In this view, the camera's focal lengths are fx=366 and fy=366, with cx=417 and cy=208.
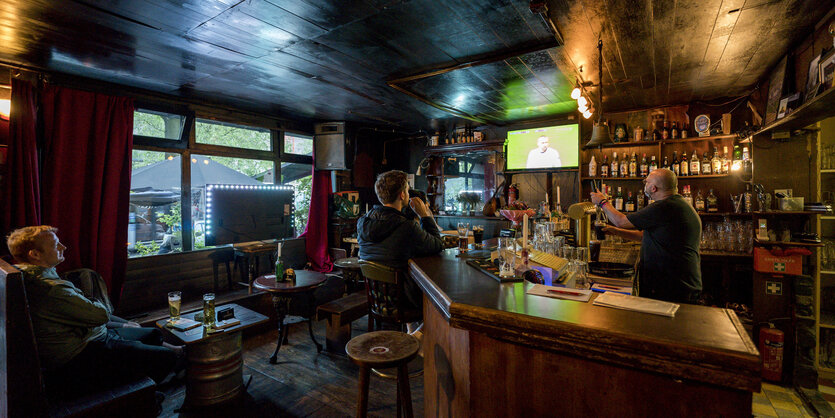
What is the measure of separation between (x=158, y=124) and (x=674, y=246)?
5.46 meters

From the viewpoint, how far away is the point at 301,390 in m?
2.98

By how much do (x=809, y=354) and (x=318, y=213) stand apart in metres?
5.88

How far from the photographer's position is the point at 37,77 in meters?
3.44

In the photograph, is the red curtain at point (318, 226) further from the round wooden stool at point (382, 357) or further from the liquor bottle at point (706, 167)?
the liquor bottle at point (706, 167)

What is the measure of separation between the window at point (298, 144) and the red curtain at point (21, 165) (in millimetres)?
2844

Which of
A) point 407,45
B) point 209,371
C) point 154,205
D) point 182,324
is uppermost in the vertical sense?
point 407,45

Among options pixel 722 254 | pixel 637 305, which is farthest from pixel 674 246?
pixel 722 254

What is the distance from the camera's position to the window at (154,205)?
4.26m

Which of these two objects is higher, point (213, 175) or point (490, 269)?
point (213, 175)

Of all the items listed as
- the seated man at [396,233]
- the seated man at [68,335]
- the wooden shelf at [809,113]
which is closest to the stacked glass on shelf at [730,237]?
the wooden shelf at [809,113]

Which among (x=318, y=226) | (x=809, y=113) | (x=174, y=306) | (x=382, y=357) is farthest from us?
(x=318, y=226)

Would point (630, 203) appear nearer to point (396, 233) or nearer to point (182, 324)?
point (396, 233)

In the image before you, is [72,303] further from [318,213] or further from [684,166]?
[684,166]

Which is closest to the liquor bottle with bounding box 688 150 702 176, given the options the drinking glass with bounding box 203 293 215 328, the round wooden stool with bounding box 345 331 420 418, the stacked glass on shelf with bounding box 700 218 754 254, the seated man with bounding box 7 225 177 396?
the stacked glass on shelf with bounding box 700 218 754 254
